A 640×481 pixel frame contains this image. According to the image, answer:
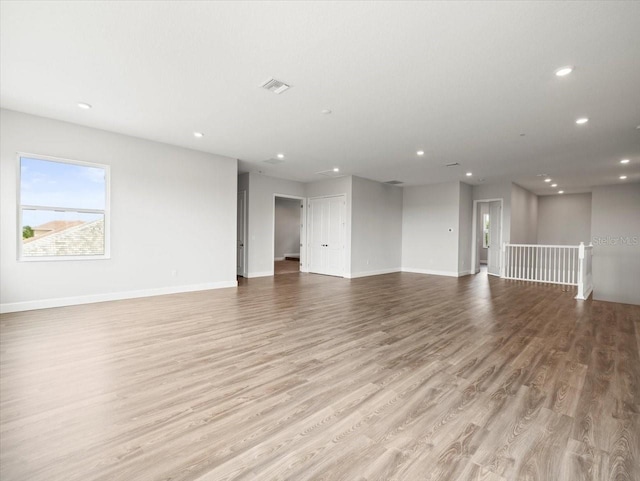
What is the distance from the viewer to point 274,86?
3549 millimetres

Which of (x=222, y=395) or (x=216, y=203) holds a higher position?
(x=216, y=203)

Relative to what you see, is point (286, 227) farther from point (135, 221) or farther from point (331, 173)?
point (135, 221)

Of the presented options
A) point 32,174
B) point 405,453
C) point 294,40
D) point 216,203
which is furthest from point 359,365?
point 32,174

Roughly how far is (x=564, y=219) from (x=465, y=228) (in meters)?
6.15

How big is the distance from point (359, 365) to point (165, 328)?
256cm

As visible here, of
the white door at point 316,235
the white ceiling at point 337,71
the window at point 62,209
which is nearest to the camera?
the white ceiling at point 337,71

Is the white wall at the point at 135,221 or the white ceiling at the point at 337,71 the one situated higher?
the white ceiling at the point at 337,71

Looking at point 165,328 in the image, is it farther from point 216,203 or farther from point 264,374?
point 216,203

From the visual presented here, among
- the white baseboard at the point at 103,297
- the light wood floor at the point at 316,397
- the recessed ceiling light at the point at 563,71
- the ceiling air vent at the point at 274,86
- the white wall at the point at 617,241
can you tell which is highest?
the ceiling air vent at the point at 274,86

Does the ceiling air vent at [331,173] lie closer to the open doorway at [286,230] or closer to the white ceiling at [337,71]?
the white ceiling at [337,71]

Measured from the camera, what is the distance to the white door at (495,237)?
9656 millimetres

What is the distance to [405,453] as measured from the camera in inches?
66.2

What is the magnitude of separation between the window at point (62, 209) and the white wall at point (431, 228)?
8.52 m

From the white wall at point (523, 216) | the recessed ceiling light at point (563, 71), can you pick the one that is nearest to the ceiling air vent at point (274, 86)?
the recessed ceiling light at point (563, 71)
